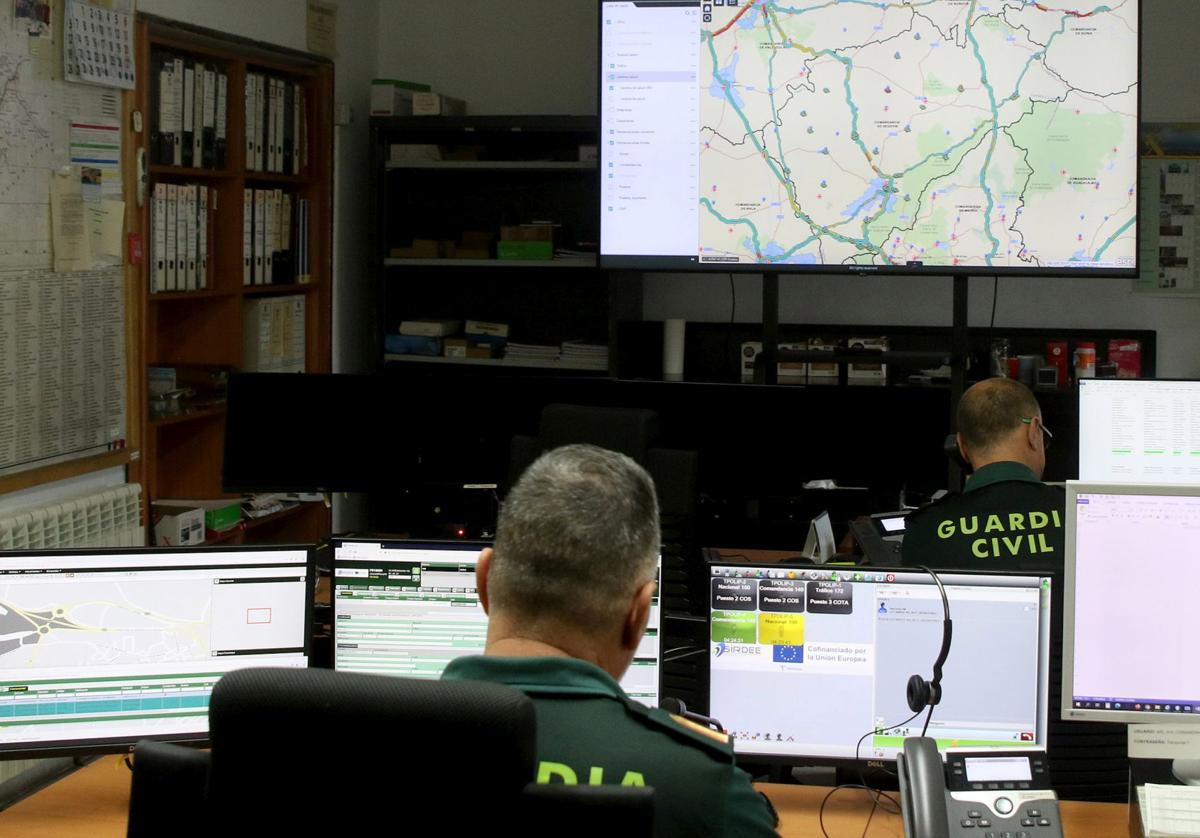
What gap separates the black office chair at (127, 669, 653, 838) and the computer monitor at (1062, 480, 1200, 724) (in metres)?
1.14

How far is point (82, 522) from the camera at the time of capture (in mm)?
3787

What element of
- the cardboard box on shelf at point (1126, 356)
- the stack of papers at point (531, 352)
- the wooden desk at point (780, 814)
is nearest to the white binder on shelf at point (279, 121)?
the stack of papers at point (531, 352)

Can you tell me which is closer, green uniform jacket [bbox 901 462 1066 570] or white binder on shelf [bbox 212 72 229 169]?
green uniform jacket [bbox 901 462 1066 570]

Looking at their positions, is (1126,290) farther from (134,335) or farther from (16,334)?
(16,334)

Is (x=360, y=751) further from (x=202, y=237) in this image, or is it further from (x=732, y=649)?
(x=202, y=237)

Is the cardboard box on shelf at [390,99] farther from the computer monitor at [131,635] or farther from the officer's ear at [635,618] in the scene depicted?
the officer's ear at [635,618]

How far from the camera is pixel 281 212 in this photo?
4969 millimetres

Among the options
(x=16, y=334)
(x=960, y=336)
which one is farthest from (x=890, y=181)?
(x=16, y=334)

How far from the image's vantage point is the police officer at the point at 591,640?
1.33 m

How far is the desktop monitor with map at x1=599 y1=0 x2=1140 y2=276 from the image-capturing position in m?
4.08

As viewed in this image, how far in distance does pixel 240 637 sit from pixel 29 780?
0.47 m

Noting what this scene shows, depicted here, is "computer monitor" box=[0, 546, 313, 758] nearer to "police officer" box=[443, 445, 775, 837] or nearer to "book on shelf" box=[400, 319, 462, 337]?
"police officer" box=[443, 445, 775, 837]

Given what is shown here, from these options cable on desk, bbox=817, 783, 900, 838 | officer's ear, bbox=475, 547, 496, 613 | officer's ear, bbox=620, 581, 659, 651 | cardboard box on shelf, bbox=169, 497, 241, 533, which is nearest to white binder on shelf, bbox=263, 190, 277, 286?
cardboard box on shelf, bbox=169, 497, 241, 533

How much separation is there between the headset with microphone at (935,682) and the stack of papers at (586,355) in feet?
10.6
